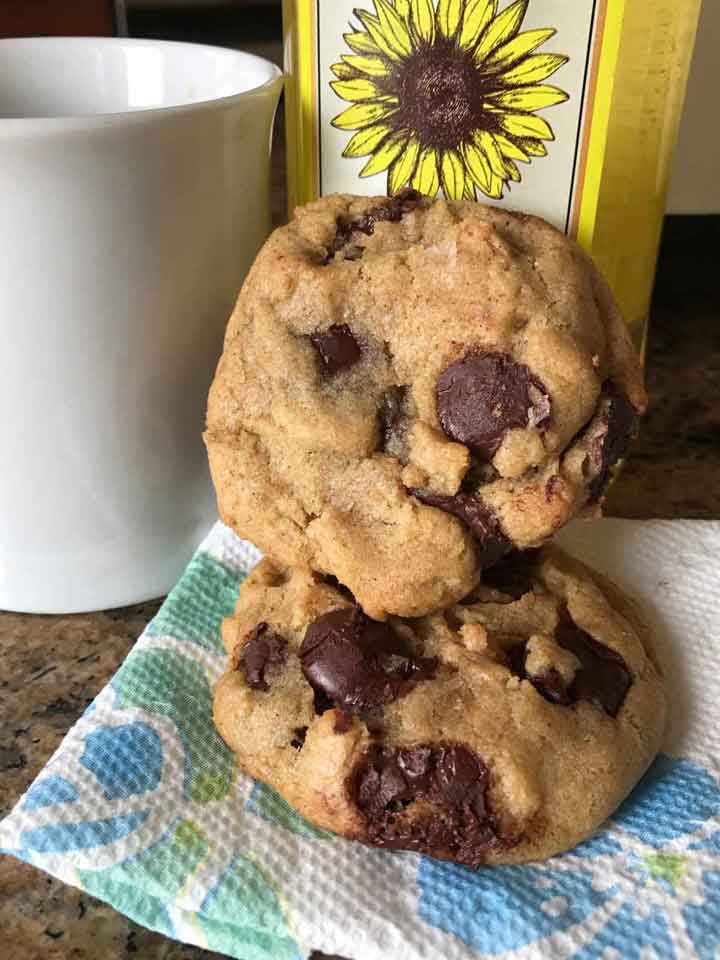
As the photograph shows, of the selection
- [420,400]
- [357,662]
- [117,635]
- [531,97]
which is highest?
[531,97]

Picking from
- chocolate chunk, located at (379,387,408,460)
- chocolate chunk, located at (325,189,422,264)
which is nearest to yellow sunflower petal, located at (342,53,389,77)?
chocolate chunk, located at (325,189,422,264)

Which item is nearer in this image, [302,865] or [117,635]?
[302,865]

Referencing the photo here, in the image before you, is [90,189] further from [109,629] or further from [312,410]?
[109,629]

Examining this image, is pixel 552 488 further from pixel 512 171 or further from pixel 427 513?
pixel 512 171

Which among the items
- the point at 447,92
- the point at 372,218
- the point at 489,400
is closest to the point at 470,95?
the point at 447,92

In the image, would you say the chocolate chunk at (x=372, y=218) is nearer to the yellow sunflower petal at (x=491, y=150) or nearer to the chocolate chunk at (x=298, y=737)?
the yellow sunflower petal at (x=491, y=150)

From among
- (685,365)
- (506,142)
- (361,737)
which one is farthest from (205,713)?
(685,365)
